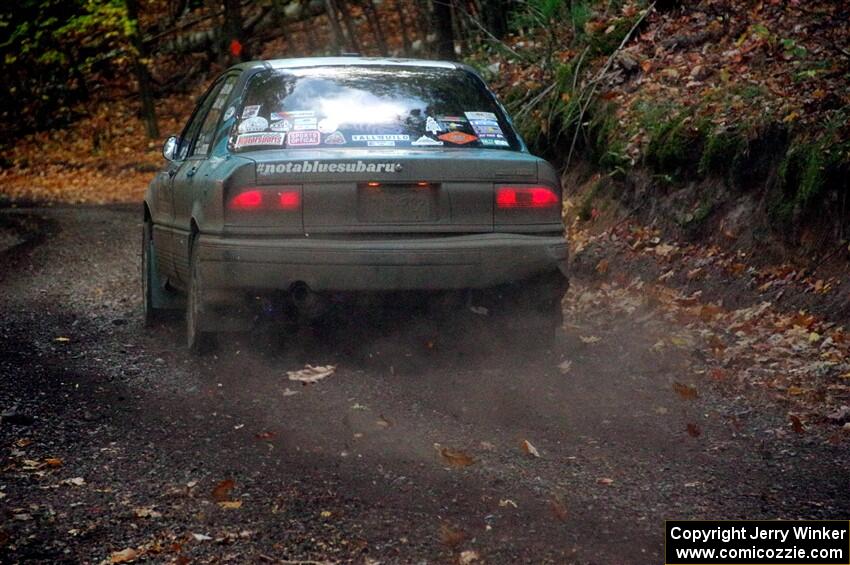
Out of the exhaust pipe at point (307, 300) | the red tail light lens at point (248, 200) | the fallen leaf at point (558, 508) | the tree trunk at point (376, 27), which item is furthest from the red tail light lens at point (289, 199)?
the tree trunk at point (376, 27)

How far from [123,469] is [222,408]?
108 centimetres

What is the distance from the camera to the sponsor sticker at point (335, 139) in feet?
22.4

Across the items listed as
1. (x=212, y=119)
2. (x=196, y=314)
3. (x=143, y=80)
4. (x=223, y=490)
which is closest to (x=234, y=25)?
(x=143, y=80)

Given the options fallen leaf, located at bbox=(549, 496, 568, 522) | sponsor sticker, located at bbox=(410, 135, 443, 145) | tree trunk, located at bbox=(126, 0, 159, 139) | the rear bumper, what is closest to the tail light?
the rear bumper

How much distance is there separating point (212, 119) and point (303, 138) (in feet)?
3.74

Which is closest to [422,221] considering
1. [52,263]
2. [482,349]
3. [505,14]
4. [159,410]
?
[482,349]

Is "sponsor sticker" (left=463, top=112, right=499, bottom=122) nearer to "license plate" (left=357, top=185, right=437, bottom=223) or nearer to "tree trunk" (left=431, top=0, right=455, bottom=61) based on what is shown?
"license plate" (left=357, top=185, right=437, bottom=223)

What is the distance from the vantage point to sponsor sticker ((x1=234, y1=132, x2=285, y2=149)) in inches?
271

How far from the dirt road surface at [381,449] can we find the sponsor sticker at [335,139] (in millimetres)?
958

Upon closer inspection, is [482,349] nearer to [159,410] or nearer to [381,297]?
[381,297]

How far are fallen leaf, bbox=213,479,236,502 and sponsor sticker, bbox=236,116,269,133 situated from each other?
2.77 m

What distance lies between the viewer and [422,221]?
6.55 metres

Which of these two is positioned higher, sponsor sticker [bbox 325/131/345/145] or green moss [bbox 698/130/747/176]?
sponsor sticker [bbox 325/131/345/145]

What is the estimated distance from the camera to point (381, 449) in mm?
5180
